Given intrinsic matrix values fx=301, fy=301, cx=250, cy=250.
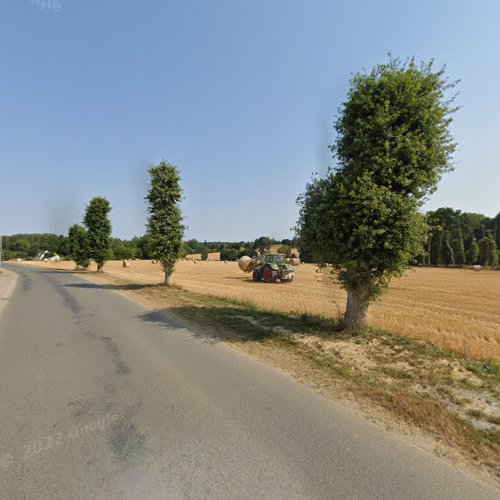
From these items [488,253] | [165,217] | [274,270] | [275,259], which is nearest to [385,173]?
[165,217]

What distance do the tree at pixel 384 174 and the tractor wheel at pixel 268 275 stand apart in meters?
19.5

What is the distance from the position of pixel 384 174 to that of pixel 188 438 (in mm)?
6906

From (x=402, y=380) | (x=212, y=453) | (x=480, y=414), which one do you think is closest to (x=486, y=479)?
(x=480, y=414)

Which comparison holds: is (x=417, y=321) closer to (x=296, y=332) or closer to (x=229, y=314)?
(x=296, y=332)

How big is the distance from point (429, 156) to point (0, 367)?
10.7 meters

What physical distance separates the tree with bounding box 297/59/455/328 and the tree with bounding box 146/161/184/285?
576 inches

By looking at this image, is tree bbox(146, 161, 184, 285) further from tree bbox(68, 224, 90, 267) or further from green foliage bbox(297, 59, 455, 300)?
tree bbox(68, 224, 90, 267)

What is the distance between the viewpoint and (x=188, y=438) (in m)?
3.66

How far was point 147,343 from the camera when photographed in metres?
7.62

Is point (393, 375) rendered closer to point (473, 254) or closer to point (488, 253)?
point (488, 253)

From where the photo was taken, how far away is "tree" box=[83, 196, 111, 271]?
126 ft

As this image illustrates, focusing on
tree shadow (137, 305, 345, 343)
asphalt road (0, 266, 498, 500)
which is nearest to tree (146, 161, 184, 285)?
tree shadow (137, 305, 345, 343)

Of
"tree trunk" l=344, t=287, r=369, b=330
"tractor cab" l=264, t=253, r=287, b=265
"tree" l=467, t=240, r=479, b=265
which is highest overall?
"tree" l=467, t=240, r=479, b=265

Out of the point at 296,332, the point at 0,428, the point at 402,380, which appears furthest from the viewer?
the point at 296,332
